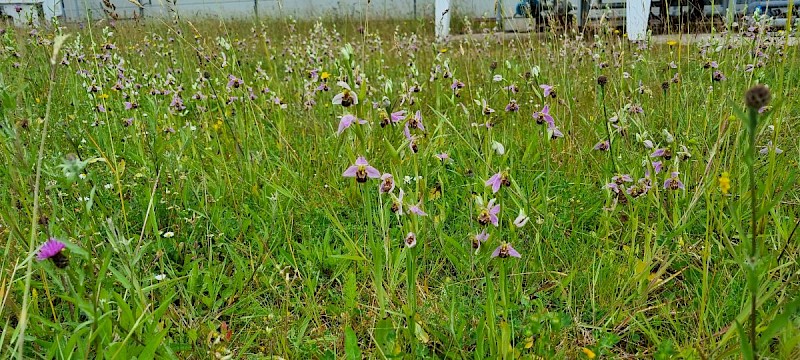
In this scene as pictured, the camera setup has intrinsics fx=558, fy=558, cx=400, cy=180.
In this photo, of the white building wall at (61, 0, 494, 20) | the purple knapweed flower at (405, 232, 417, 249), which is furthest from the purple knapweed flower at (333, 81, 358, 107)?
the white building wall at (61, 0, 494, 20)

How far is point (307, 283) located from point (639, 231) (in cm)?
105

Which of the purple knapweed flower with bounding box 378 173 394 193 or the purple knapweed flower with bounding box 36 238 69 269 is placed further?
the purple knapweed flower with bounding box 378 173 394 193

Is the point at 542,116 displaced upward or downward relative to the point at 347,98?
downward

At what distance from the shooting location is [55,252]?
93 centimetres

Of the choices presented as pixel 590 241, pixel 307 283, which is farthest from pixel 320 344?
pixel 590 241

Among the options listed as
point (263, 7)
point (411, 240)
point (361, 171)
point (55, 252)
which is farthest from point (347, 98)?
point (263, 7)

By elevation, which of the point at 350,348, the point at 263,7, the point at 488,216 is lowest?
the point at 350,348

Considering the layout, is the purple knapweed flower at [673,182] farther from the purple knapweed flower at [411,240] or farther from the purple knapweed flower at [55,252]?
the purple knapweed flower at [55,252]

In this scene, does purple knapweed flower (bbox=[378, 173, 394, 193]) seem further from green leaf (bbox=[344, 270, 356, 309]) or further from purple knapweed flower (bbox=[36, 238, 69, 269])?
purple knapweed flower (bbox=[36, 238, 69, 269])

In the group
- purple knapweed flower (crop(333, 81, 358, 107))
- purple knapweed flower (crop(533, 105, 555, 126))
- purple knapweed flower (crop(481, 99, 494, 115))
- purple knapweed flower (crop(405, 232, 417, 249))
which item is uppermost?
purple knapweed flower (crop(333, 81, 358, 107))

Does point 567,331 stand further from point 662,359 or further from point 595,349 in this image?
point 662,359

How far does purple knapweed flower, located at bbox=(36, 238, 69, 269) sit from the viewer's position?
3.04 feet

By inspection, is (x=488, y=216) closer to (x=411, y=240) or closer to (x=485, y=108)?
(x=411, y=240)

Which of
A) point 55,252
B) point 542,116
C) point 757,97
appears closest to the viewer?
point 757,97
